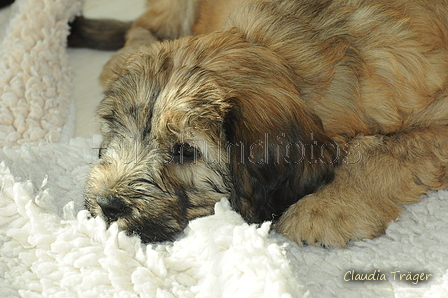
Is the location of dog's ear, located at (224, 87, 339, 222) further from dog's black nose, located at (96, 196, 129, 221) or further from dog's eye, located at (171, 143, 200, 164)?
dog's black nose, located at (96, 196, 129, 221)

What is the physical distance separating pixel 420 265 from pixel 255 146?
730 millimetres

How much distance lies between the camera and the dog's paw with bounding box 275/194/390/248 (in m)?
1.81

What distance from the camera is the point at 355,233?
1834mm

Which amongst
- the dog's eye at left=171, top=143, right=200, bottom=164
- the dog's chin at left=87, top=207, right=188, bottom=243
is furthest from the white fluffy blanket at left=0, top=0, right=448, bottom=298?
the dog's eye at left=171, top=143, right=200, bottom=164

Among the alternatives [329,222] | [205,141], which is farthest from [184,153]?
[329,222]

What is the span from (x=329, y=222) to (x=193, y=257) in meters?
0.53

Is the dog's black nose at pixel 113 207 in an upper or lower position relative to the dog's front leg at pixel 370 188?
lower

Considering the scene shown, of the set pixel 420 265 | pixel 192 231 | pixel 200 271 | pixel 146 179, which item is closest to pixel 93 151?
pixel 146 179

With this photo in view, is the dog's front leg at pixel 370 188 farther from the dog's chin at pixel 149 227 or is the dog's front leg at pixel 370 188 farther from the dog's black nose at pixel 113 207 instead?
the dog's black nose at pixel 113 207

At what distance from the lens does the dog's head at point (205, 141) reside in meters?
1.66

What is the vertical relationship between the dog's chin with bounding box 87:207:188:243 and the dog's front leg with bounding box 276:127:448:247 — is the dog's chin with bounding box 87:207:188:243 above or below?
below

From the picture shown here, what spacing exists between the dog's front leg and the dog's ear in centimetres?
9

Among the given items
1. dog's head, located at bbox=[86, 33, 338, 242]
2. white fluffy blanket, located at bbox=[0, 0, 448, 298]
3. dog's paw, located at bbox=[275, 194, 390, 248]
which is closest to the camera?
white fluffy blanket, located at bbox=[0, 0, 448, 298]

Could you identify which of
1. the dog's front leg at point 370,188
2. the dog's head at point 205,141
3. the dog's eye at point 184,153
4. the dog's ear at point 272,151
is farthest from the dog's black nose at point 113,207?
the dog's front leg at point 370,188
